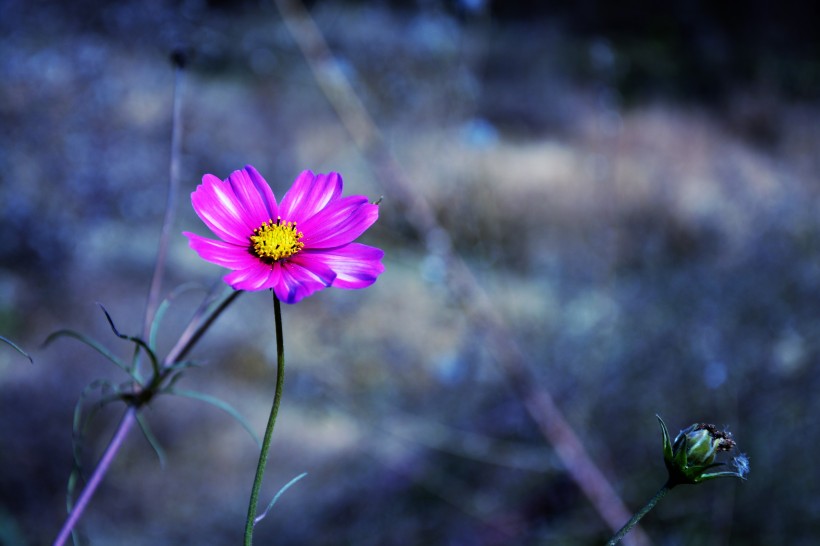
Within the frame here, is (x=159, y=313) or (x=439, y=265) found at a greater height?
(x=439, y=265)

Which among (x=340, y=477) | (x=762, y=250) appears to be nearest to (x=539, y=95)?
(x=762, y=250)

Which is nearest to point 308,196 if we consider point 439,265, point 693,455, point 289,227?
point 289,227

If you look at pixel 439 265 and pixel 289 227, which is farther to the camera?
Result: pixel 439 265

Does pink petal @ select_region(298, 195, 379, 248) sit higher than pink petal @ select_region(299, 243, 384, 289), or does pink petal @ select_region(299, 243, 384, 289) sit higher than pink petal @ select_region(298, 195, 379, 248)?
pink petal @ select_region(298, 195, 379, 248)

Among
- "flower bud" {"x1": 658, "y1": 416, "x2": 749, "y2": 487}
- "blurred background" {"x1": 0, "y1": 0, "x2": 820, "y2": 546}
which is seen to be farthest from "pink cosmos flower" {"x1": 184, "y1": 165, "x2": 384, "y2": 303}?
"blurred background" {"x1": 0, "y1": 0, "x2": 820, "y2": 546}

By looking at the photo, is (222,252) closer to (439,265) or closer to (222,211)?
(222,211)

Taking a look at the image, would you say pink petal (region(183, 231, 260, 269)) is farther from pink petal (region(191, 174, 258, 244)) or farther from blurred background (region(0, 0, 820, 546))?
blurred background (region(0, 0, 820, 546))

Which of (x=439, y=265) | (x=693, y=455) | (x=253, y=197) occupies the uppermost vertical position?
(x=439, y=265)
